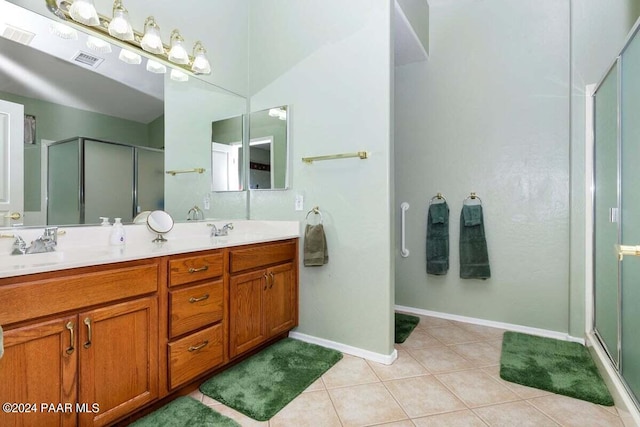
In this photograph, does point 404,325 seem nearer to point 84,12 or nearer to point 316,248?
point 316,248

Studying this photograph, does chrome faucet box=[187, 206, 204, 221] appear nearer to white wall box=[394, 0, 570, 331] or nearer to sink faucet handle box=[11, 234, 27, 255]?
sink faucet handle box=[11, 234, 27, 255]

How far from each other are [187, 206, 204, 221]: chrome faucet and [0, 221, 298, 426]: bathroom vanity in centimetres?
28

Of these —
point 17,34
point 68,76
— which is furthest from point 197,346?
point 17,34

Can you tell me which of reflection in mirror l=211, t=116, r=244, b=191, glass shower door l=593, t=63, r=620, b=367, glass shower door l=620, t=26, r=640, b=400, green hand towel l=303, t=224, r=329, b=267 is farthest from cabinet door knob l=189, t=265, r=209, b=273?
glass shower door l=593, t=63, r=620, b=367

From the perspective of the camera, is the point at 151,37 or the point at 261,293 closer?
the point at 151,37

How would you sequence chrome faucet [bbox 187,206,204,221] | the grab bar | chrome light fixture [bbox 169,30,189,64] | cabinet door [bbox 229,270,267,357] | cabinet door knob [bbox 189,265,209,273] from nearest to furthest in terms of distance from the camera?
1. cabinet door knob [bbox 189,265,209,273]
2. cabinet door [bbox 229,270,267,357]
3. chrome light fixture [bbox 169,30,189,64]
4. chrome faucet [bbox 187,206,204,221]
5. the grab bar

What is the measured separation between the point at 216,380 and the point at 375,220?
52.4 inches

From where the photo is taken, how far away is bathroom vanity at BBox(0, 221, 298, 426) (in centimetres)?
107

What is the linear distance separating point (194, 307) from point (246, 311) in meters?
0.38

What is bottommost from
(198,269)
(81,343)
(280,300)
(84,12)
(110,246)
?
(280,300)

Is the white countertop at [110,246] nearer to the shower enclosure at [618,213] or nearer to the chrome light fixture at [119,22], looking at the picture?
the chrome light fixture at [119,22]

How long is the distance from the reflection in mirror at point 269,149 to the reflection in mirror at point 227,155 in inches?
3.6

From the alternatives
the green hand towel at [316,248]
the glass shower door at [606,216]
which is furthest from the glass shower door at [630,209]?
Answer: the green hand towel at [316,248]

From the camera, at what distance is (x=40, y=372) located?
1.10 metres
